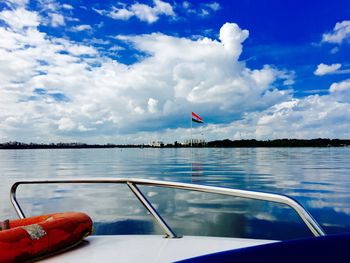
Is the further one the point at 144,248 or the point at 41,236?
the point at 144,248

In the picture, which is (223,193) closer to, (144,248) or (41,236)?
(144,248)

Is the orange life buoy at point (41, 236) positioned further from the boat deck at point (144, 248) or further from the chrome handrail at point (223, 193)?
the chrome handrail at point (223, 193)

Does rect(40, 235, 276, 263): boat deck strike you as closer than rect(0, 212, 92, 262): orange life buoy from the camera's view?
No

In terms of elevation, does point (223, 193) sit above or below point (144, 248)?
above

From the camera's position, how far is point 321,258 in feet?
3.34

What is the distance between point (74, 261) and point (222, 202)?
32.8ft

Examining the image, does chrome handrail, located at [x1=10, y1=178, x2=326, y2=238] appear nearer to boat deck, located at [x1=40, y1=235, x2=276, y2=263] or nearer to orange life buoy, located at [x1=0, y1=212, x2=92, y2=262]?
boat deck, located at [x1=40, y1=235, x2=276, y2=263]

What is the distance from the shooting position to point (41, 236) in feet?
6.10

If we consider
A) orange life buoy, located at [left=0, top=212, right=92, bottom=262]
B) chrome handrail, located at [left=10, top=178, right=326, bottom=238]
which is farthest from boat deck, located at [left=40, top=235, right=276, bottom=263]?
chrome handrail, located at [left=10, top=178, right=326, bottom=238]

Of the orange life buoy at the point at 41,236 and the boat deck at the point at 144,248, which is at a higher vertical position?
the orange life buoy at the point at 41,236

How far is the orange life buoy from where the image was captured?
167 centimetres

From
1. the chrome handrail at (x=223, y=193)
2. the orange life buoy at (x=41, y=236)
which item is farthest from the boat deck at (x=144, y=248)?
the chrome handrail at (x=223, y=193)

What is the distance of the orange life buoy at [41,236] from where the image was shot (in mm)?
1674

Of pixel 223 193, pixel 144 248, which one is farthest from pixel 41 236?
pixel 223 193
